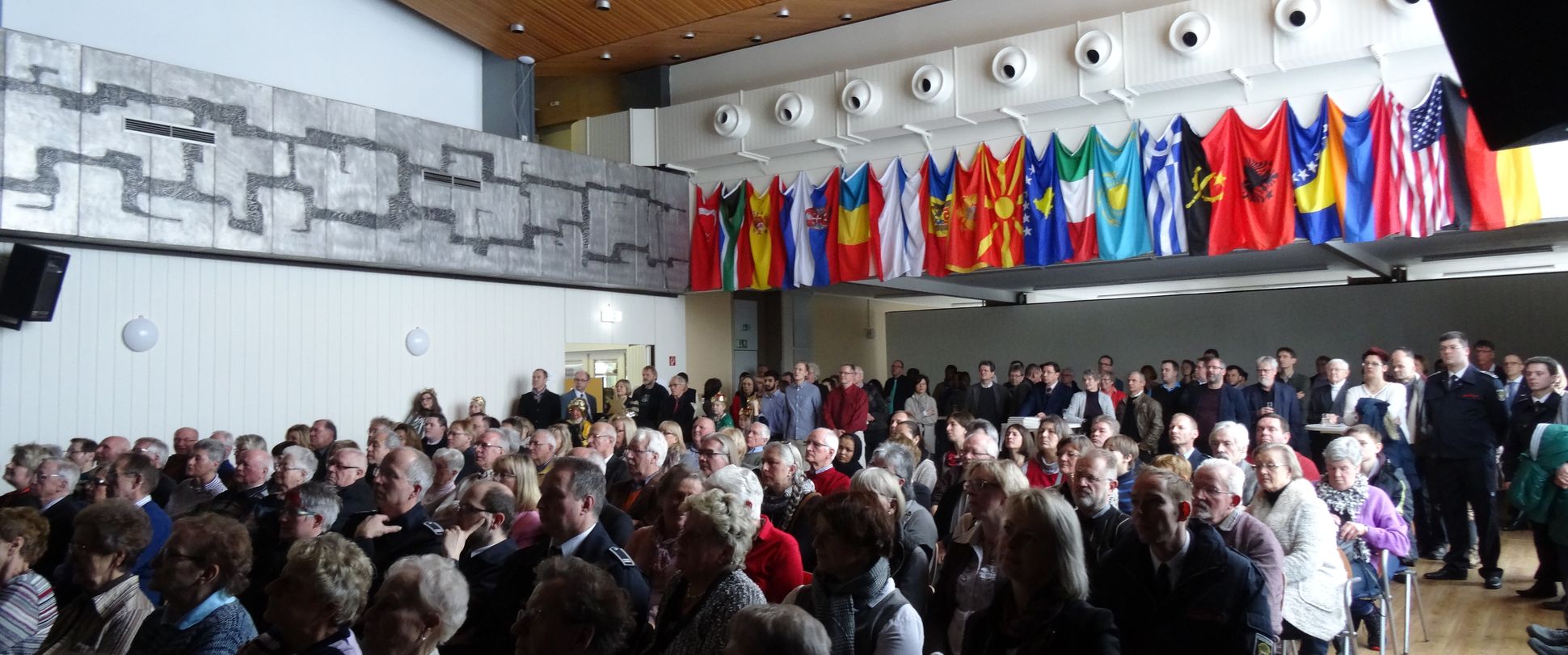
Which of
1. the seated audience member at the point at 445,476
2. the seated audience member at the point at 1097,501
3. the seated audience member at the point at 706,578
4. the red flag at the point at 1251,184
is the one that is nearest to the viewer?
the seated audience member at the point at 706,578

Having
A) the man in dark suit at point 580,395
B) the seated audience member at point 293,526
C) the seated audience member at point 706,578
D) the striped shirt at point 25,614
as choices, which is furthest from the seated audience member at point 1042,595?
the man in dark suit at point 580,395

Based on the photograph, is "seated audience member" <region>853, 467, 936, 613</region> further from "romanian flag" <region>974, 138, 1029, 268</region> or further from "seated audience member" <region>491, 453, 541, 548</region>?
"romanian flag" <region>974, 138, 1029, 268</region>

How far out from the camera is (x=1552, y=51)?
5.16 feet

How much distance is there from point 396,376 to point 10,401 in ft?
10.3

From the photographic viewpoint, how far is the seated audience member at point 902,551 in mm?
3133

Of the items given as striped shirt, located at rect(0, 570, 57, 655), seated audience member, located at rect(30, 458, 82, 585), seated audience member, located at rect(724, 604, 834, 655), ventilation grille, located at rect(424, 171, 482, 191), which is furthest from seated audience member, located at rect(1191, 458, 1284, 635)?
ventilation grille, located at rect(424, 171, 482, 191)

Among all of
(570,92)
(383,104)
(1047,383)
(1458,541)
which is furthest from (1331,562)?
(570,92)

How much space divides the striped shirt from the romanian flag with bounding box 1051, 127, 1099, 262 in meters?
8.45

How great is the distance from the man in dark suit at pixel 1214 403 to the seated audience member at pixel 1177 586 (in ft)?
18.2

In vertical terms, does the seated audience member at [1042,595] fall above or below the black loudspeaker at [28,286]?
below

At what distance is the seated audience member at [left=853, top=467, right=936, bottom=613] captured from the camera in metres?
3.13

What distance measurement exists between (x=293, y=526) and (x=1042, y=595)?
2.64 m

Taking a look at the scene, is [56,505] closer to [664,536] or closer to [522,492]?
[522,492]

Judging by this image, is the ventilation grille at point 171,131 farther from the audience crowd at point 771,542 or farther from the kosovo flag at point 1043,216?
the kosovo flag at point 1043,216
